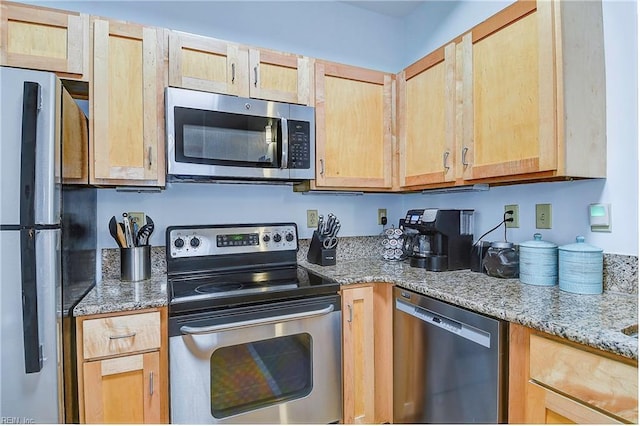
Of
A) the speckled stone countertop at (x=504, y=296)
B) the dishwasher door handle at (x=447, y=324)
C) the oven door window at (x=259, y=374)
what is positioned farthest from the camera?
the oven door window at (x=259, y=374)

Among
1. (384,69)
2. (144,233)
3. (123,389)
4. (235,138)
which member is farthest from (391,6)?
(123,389)

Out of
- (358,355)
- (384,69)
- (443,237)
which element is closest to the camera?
(358,355)

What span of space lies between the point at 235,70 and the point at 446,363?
1.69 metres

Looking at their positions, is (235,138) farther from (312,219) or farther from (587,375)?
(587,375)

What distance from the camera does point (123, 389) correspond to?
4.23ft

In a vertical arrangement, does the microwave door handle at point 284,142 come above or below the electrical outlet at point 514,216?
above

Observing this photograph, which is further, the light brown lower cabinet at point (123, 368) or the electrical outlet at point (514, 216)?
the electrical outlet at point (514, 216)

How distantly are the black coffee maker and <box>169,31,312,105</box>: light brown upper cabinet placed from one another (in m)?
0.92

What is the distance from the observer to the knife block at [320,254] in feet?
6.59

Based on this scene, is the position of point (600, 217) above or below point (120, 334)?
above

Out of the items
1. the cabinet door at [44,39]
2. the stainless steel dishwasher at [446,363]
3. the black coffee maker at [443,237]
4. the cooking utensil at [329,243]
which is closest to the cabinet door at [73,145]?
the cabinet door at [44,39]

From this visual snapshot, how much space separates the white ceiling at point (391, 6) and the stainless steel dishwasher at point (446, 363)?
6.40 ft

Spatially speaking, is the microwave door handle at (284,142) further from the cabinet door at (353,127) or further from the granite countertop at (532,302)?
the granite countertop at (532,302)

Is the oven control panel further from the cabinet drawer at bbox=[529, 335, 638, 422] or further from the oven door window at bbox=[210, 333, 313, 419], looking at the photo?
the cabinet drawer at bbox=[529, 335, 638, 422]
